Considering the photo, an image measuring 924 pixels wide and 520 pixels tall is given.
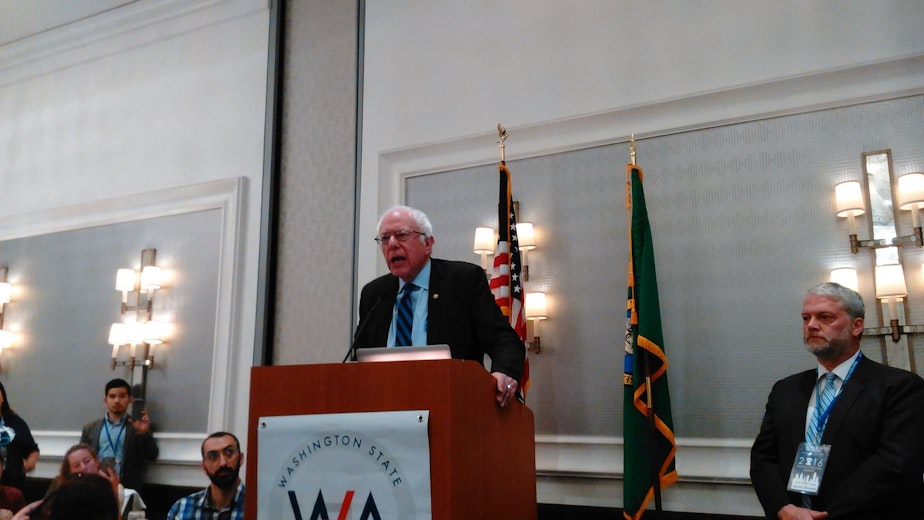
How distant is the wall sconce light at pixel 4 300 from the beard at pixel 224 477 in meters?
3.43

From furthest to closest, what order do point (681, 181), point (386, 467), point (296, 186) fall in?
point (296, 186), point (681, 181), point (386, 467)

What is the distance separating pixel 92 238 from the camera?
6336 millimetres

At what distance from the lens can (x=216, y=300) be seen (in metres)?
5.72

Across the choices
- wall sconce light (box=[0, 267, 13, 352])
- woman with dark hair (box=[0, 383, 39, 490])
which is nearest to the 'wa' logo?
woman with dark hair (box=[0, 383, 39, 490])

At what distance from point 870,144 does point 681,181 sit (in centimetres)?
92

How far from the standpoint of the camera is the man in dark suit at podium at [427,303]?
2.88 m

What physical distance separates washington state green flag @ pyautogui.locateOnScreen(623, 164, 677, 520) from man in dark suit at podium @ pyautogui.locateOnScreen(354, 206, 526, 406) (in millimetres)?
1213

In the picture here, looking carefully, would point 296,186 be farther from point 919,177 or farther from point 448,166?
point 919,177

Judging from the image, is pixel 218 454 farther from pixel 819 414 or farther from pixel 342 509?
pixel 819 414

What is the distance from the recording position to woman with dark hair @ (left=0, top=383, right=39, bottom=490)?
5.22 m

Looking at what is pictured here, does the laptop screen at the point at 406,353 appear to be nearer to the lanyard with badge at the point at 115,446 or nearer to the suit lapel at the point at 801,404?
the suit lapel at the point at 801,404

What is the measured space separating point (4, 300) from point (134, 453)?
2.07 m

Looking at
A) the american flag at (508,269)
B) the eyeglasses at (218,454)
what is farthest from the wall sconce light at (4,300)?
the american flag at (508,269)

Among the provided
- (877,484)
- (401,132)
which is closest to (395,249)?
(877,484)
